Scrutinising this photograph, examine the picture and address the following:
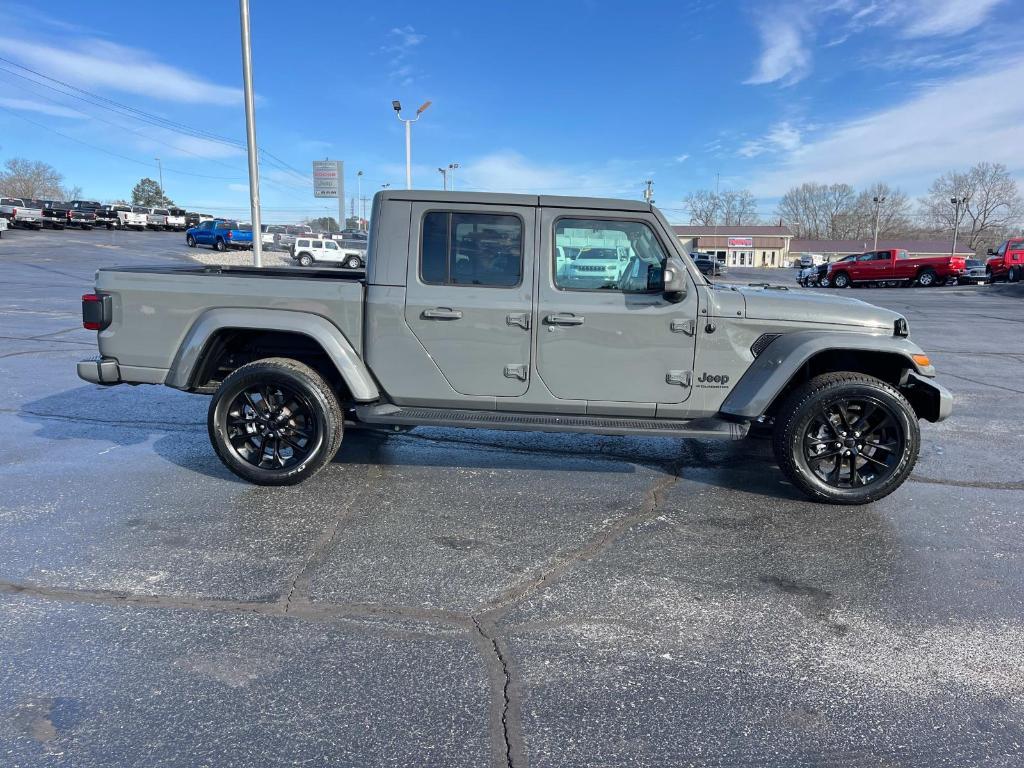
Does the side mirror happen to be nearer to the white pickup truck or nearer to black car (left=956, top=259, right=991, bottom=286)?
black car (left=956, top=259, right=991, bottom=286)

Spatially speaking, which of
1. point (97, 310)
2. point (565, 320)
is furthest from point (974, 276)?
point (97, 310)

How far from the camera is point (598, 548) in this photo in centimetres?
375

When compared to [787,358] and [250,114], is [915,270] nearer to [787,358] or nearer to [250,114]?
[250,114]

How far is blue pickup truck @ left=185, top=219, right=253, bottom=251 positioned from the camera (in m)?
41.9

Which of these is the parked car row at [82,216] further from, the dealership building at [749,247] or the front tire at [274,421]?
the dealership building at [749,247]

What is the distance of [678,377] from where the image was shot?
4371 millimetres

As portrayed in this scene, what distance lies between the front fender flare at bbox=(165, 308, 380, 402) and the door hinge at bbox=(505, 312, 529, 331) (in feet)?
3.40

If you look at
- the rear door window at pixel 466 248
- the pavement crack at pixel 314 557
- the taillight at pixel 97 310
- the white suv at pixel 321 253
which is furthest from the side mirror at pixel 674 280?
the white suv at pixel 321 253

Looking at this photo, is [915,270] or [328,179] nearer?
[915,270]

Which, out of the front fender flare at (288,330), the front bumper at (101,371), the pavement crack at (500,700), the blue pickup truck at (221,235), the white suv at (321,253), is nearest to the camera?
the pavement crack at (500,700)

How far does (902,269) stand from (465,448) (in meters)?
36.0

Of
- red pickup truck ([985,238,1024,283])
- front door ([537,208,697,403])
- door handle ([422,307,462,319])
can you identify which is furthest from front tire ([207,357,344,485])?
red pickup truck ([985,238,1024,283])

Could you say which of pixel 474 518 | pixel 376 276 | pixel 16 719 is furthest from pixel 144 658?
pixel 376 276

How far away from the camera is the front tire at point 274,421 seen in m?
4.48
